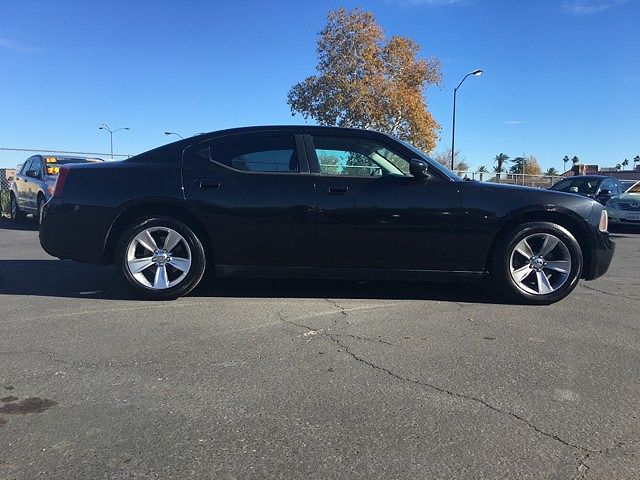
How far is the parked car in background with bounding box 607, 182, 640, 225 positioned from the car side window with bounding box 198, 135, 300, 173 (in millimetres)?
11016

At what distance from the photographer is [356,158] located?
5418mm

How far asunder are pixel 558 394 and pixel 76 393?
2.85 meters

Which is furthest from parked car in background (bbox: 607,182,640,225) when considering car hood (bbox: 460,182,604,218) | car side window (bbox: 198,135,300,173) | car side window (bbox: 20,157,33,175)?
car side window (bbox: 20,157,33,175)

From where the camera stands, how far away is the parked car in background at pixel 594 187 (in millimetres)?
14633

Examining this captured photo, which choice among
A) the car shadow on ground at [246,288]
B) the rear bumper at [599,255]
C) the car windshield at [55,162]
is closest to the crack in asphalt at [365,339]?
the car shadow on ground at [246,288]

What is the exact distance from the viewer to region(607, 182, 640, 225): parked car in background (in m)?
13.5

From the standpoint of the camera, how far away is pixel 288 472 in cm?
243

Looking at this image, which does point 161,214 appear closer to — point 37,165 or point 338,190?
point 338,190

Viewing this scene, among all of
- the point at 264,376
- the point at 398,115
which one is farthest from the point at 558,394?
the point at 398,115

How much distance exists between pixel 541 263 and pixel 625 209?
32.3 ft

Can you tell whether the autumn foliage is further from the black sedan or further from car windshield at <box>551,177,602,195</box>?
the black sedan

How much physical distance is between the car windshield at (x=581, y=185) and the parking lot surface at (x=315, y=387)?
400 inches

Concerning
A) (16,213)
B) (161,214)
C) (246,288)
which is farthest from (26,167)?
(246,288)

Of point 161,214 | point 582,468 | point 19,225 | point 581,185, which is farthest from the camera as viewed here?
point 581,185
